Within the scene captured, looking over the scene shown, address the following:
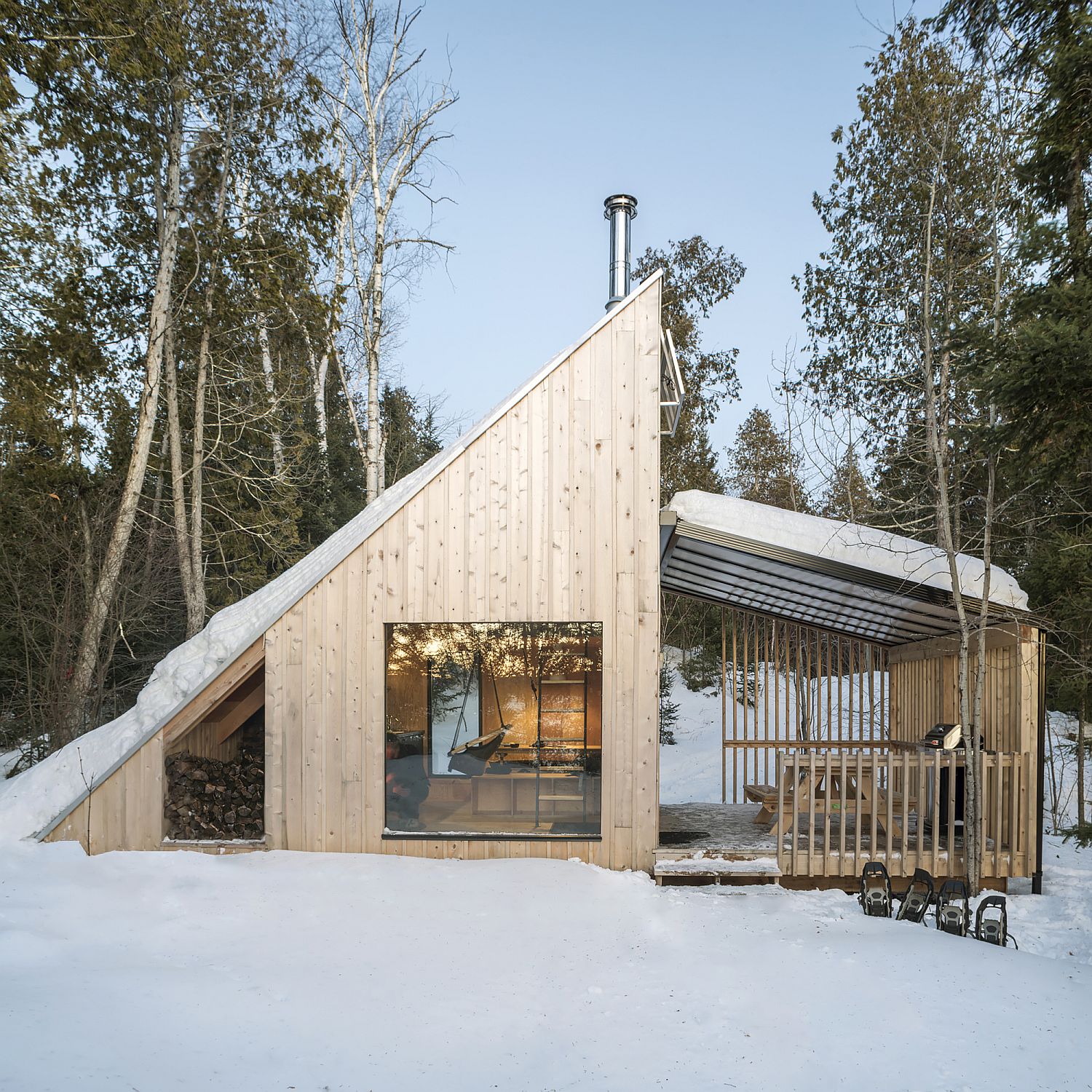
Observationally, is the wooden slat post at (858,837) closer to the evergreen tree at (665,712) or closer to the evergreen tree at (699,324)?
the evergreen tree at (665,712)

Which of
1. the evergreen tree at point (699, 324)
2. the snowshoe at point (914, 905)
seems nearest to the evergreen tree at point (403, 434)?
the evergreen tree at point (699, 324)

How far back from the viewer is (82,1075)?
11.0ft

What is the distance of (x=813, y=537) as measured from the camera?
7.30m

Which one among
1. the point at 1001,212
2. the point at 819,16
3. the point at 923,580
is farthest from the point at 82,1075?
the point at 819,16

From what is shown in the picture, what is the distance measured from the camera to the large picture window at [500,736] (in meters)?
7.05

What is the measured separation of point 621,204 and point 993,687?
19.4 feet

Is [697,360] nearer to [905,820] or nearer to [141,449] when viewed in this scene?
[141,449]

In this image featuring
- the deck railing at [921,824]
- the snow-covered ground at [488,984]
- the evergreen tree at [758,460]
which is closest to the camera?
the snow-covered ground at [488,984]

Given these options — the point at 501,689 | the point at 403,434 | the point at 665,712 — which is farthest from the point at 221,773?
the point at 403,434

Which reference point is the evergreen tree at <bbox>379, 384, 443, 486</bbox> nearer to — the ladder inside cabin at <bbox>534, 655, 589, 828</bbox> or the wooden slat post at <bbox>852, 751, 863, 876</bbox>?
the ladder inside cabin at <bbox>534, 655, 589, 828</bbox>

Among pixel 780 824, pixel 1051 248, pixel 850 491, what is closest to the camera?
pixel 1051 248

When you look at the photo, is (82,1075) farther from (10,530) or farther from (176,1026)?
(10,530)

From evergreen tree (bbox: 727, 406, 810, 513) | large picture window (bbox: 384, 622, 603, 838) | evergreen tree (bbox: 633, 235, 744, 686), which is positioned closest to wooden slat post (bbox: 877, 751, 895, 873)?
large picture window (bbox: 384, 622, 603, 838)

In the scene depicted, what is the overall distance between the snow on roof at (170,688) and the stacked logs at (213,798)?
0.46 meters
